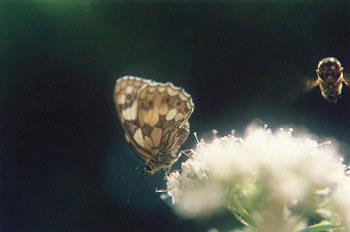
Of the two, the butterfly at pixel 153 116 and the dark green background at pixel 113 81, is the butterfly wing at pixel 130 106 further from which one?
the dark green background at pixel 113 81

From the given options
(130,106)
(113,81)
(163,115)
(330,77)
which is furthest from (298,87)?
(113,81)

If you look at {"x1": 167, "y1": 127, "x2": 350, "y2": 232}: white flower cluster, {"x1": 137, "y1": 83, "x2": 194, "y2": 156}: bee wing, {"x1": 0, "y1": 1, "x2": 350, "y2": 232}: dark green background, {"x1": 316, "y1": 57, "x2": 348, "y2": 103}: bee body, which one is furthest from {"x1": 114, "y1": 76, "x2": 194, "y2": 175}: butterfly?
{"x1": 0, "y1": 1, "x2": 350, "y2": 232}: dark green background

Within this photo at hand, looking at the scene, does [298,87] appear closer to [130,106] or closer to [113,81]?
[130,106]

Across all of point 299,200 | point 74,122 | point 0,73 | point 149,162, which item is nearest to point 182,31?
point 74,122

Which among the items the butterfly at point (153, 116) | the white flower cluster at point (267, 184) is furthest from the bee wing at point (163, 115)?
the white flower cluster at point (267, 184)

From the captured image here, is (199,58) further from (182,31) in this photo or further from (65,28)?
(65,28)

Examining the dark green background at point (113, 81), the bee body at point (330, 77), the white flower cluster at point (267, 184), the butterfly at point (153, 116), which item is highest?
the dark green background at point (113, 81)
